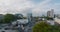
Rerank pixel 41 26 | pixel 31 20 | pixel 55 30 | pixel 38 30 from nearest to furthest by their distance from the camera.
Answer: pixel 55 30, pixel 38 30, pixel 41 26, pixel 31 20

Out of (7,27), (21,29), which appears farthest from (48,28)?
(7,27)

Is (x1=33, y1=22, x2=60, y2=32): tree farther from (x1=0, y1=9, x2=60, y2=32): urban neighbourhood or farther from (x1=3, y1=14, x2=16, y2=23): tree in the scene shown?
(x1=3, y1=14, x2=16, y2=23): tree

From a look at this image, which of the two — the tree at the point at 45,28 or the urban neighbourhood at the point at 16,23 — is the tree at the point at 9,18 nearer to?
the urban neighbourhood at the point at 16,23

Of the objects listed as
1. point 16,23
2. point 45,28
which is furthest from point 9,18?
point 45,28

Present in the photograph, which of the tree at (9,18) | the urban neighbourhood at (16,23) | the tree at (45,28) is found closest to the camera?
the tree at (45,28)

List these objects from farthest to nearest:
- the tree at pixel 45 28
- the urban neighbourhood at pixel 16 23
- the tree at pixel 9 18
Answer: the tree at pixel 9 18, the urban neighbourhood at pixel 16 23, the tree at pixel 45 28

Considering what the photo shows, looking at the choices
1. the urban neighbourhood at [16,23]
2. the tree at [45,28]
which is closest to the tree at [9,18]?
the urban neighbourhood at [16,23]

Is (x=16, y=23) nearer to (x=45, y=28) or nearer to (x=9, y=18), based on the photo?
(x=9, y=18)

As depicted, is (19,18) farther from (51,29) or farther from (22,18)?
(51,29)

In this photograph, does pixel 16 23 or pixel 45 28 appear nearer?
pixel 45 28

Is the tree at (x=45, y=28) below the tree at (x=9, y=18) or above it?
A: below

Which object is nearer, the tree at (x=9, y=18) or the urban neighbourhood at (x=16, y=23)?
the urban neighbourhood at (x=16, y=23)
